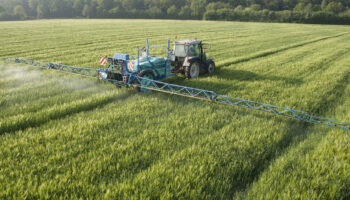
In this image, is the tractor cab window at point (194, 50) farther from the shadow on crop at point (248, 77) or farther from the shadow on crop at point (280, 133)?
the shadow on crop at point (280, 133)

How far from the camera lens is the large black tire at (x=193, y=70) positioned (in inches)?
425

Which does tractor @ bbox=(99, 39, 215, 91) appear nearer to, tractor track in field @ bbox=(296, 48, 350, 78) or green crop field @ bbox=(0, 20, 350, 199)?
green crop field @ bbox=(0, 20, 350, 199)

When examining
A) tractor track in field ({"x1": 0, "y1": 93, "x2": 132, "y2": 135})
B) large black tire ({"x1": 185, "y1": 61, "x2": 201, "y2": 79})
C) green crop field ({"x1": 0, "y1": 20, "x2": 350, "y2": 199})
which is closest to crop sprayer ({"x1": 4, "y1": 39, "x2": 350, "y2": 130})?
large black tire ({"x1": 185, "y1": 61, "x2": 201, "y2": 79})

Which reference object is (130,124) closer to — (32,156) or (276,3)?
(32,156)

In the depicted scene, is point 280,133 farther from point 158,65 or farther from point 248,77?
point 248,77

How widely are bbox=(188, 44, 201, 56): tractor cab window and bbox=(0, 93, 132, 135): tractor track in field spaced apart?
14.0ft

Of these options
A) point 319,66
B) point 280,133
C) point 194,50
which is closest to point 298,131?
point 280,133

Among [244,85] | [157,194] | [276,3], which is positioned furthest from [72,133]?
[276,3]

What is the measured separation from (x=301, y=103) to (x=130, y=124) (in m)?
5.81

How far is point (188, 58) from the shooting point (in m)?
10.9

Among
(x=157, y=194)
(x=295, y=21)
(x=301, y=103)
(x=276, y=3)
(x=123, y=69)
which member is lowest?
(x=157, y=194)

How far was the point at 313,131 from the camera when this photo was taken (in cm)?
632

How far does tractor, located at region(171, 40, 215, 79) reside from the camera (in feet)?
35.8

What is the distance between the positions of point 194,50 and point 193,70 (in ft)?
3.16
